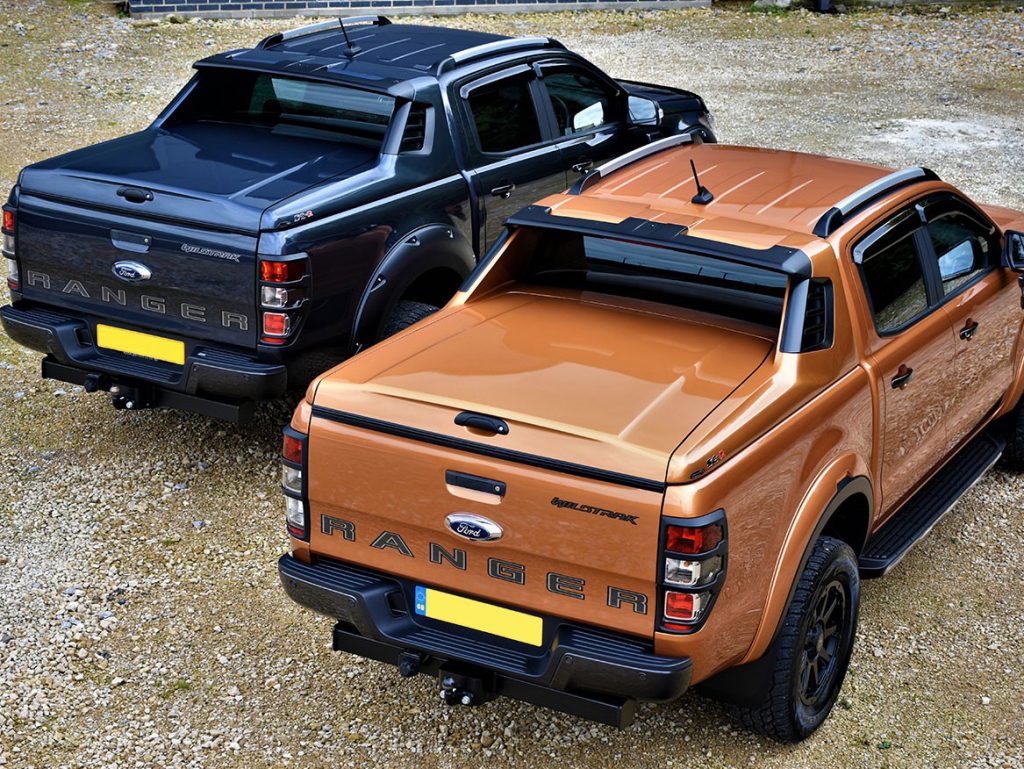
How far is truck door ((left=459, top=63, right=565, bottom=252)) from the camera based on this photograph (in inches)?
255

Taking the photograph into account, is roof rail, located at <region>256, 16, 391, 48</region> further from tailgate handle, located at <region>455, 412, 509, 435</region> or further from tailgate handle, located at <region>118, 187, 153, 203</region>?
tailgate handle, located at <region>455, 412, 509, 435</region>

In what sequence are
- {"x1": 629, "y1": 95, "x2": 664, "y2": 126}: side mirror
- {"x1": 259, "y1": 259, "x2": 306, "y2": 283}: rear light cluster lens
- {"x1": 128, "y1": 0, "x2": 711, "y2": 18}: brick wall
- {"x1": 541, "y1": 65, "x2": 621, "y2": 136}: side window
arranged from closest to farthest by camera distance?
{"x1": 259, "y1": 259, "x2": 306, "y2": 283}: rear light cluster lens < {"x1": 541, "y1": 65, "x2": 621, "y2": 136}: side window < {"x1": 629, "y1": 95, "x2": 664, "y2": 126}: side mirror < {"x1": 128, "y1": 0, "x2": 711, "y2": 18}: brick wall

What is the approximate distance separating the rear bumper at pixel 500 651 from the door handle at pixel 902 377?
155 cm

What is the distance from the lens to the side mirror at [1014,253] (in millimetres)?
5234

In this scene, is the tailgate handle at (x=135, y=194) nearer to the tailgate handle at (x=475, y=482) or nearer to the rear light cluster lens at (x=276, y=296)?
the rear light cluster lens at (x=276, y=296)

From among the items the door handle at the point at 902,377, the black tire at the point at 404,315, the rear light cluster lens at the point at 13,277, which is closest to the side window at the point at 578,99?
the black tire at the point at 404,315

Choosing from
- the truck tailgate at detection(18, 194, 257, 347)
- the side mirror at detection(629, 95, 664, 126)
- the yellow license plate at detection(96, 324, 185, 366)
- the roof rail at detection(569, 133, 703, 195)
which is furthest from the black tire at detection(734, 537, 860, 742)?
the side mirror at detection(629, 95, 664, 126)

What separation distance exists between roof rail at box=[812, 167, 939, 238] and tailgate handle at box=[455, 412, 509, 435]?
1.46 meters

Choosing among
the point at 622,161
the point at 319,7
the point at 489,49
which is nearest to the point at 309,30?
the point at 489,49

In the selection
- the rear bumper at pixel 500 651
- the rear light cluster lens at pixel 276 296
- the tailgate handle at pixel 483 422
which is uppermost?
the tailgate handle at pixel 483 422

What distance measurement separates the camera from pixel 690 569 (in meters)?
3.31

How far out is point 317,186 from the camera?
5.52 m

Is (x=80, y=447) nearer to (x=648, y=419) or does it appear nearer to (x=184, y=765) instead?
(x=184, y=765)

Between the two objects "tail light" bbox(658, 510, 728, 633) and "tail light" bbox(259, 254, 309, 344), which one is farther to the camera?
"tail light" bbox(259, 254, 309, 344)
